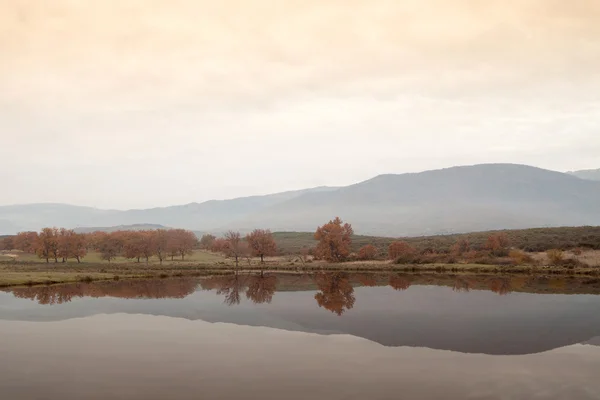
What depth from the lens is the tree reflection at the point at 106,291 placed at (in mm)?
46594

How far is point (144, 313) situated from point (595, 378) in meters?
29.7

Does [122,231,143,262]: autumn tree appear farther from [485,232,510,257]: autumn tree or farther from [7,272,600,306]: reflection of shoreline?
[485,232,510,257]: autumn tree

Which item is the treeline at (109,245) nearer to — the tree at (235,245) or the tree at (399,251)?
the tree at (235,245)

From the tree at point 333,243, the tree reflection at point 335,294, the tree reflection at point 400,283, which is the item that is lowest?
the tree reflection at point 400,283

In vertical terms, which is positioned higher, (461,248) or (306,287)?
(461,248)

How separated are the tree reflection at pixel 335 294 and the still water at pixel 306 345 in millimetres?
417

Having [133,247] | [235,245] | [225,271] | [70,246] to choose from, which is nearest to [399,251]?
[235,245]

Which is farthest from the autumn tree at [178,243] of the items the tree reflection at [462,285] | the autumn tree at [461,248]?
the tree reflection at [462,285]

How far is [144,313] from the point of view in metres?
36.8

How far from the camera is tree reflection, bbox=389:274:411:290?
5322 cm

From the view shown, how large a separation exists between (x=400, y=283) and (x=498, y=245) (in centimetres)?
4175

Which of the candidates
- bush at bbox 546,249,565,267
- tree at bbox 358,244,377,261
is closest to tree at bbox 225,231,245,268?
tree at bbox 358,244,377,261

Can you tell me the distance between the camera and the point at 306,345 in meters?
25.2

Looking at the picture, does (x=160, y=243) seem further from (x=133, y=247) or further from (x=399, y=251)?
(x=399, y=251)
